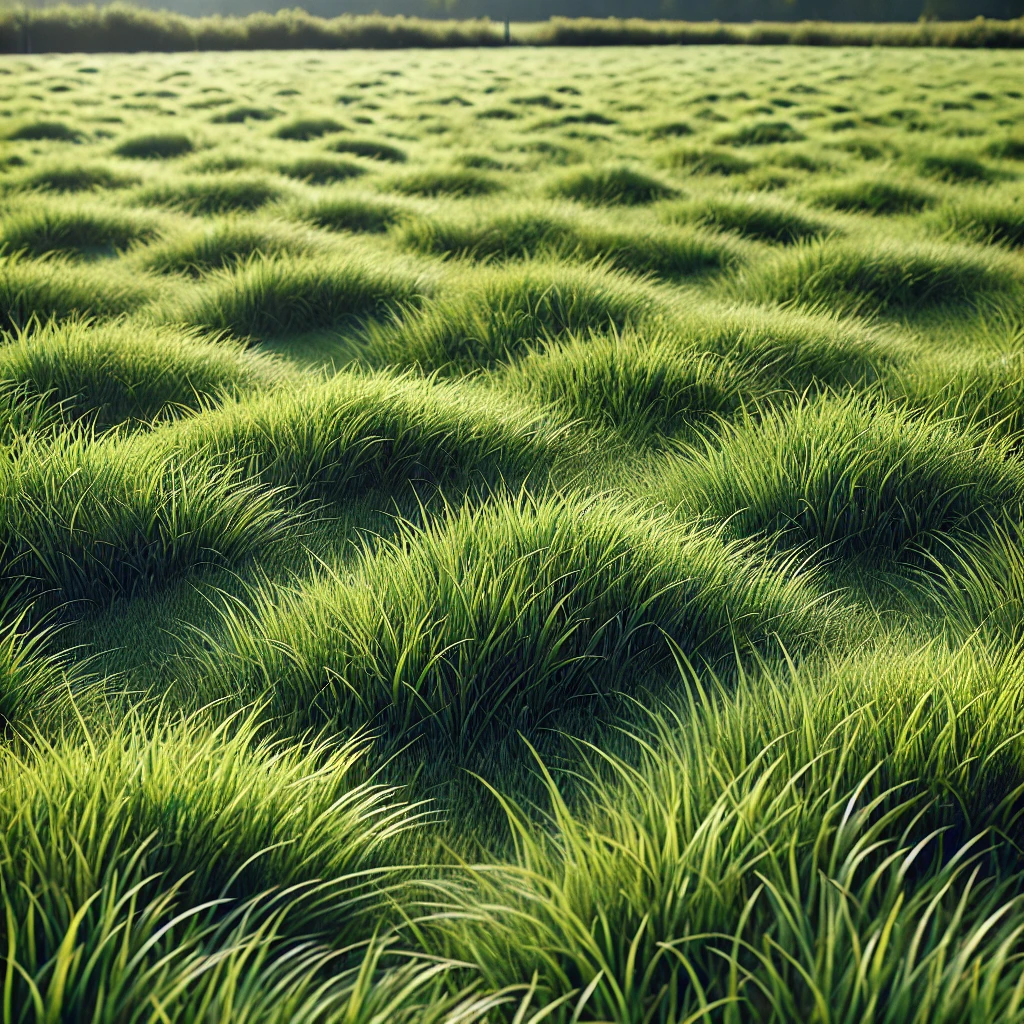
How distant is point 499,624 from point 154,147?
23.2 ft

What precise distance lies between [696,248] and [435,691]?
3237 mm

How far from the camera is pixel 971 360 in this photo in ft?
8.21

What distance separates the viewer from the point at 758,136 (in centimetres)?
768

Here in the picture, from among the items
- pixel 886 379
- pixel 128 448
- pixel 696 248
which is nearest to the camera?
pixel 128 448

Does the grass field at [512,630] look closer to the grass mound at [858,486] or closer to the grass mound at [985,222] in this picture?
the grass mound at [858,486]

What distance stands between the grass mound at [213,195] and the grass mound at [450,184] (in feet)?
2.90

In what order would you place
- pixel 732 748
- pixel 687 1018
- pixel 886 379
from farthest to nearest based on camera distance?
pixel 886 379, pixel 732 748, pixel 687 1018

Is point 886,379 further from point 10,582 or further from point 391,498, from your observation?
point 10,582

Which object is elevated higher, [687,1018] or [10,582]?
[687,1018]

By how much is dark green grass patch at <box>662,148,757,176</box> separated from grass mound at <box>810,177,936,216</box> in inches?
46.8

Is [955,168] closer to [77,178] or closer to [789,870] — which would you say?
[77,178]

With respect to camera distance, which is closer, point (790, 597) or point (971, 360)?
point (790, 597)

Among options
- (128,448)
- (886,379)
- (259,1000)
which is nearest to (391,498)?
(128,448)

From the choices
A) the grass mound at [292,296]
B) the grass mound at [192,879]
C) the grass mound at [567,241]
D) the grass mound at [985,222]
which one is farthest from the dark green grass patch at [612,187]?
the grass mound at [192,879]
